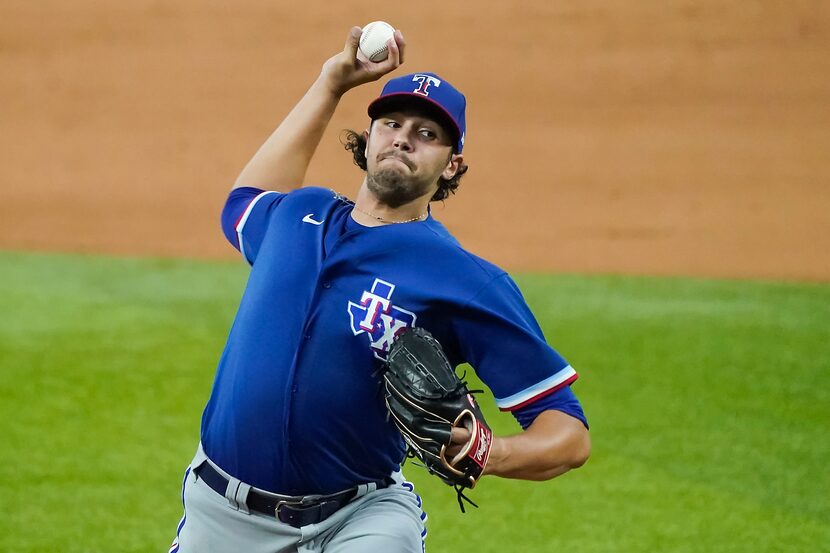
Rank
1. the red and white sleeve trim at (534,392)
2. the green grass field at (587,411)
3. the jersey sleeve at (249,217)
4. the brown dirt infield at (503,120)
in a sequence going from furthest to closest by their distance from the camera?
the brown dirt infield at (503,120), the green grass field at (587,411), the jersey sleeve at (249,217), the red and white sleeve trim at (534,392)

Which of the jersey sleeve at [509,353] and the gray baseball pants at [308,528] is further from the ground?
the jersey sleeve at [509,353]

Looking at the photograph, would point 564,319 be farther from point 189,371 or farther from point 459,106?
point 459,106

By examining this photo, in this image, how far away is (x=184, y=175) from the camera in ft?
50.4

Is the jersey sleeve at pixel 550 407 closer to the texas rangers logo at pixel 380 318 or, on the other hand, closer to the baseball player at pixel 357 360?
the baseball player at pixel 357 360

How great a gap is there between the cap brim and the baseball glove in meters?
0.82

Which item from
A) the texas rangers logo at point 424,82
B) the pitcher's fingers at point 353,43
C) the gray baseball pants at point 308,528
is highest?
the pitcher's fingers at point 353,43

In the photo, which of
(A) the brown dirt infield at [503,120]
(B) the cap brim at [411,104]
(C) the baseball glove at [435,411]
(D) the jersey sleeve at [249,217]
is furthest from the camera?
(A) the brown dirt infield at [503,120]

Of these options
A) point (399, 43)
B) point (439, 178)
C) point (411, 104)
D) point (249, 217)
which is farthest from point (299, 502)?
point (399, 43)

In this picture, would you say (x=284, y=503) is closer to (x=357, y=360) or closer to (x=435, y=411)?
(x=357, y=360)

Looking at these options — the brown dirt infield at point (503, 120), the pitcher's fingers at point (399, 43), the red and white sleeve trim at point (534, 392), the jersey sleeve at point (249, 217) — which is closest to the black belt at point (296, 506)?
the red and white sleeve trim at point (534, 392)

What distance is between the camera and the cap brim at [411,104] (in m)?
3.76

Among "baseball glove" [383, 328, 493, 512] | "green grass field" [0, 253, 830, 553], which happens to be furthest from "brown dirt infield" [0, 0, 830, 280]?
"baseball glove" [383, 328, 493, 512]

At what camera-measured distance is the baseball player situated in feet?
11.5

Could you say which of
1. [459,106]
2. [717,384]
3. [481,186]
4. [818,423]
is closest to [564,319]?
[717,384]
